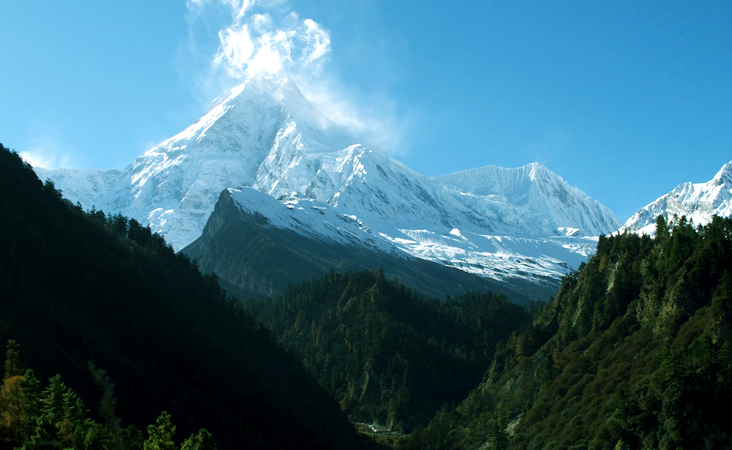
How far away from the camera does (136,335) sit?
132 meters

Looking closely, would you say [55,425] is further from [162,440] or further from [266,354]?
[266,354]

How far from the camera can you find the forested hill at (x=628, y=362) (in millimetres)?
102125

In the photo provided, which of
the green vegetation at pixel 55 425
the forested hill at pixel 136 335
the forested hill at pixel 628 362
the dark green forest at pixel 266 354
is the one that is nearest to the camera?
the green vegetation at pixel 55 425

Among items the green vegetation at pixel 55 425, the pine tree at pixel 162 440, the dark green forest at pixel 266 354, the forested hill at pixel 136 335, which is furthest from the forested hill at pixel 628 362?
the pine tree at pixel 162 440

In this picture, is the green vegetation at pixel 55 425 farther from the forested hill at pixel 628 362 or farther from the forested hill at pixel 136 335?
the forested hill at pixel 628 362

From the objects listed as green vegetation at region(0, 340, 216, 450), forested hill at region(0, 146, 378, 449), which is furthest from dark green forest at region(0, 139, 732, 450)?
forested hill at region(0, 146, 378, 449)

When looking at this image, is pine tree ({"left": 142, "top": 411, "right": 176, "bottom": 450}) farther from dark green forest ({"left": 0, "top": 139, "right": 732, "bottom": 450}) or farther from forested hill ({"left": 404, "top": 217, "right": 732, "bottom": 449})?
forested hill ({"left": 404, "top": 217, "right": 732, "bottom": 449})

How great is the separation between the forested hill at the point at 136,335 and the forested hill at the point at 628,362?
35.0 meters

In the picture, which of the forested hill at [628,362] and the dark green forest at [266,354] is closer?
the dark green forest at [266,354]

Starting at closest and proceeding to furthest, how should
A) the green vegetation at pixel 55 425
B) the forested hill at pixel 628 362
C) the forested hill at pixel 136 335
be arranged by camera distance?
the green vegetation at pixel 55 425 → the forested hill at pixel 628 362 → the forested hill at pixel 136 335

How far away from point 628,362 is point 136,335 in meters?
83.6

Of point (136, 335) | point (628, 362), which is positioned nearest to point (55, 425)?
point (136, 335)

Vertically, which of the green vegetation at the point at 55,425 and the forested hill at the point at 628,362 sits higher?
the forested hill at the point at 628,362

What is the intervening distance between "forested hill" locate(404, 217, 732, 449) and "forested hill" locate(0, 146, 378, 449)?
35.0 m
